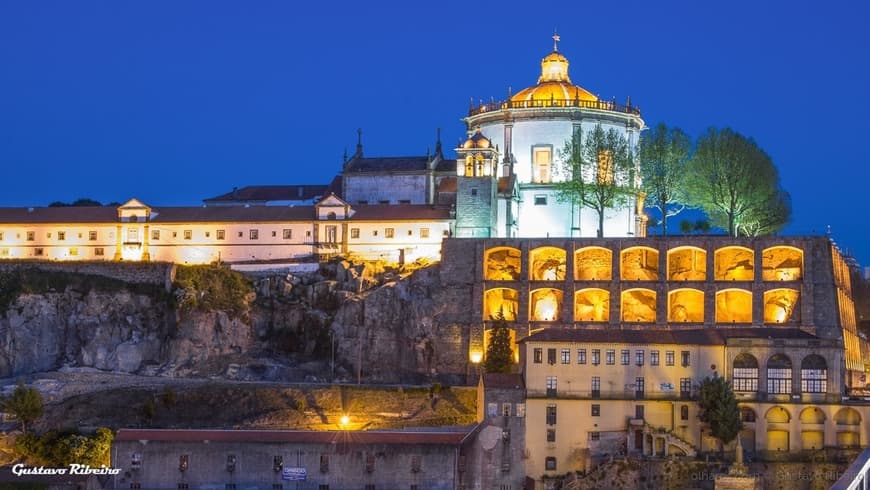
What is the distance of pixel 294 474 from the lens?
2447 inches

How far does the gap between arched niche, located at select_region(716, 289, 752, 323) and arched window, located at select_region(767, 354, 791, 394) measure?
1474 cm

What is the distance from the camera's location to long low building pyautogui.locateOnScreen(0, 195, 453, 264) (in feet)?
292

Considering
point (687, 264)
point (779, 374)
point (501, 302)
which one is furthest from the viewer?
point (687, 264)

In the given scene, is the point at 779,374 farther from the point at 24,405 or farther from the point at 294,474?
the point at 24,405

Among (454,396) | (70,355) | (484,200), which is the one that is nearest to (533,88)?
(484,200)

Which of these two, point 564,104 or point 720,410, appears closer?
point 720,410

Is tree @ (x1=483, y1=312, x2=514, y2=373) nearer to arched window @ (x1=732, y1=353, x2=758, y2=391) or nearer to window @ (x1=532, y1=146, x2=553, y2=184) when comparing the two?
arched window @ (x1=732, y1=353, x2=758, y2=391)

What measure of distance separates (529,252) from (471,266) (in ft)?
12.3

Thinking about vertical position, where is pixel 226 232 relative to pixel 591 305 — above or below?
above

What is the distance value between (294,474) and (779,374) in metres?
24.8

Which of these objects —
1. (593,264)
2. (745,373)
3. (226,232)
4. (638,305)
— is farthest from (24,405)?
(638,305)

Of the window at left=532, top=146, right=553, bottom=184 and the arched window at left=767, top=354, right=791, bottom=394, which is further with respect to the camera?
the window at left=532, top=146, right=553, bottom=184

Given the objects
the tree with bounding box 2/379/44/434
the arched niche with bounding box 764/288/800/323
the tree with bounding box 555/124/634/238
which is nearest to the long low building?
the tree with bounding box 555/124/634/238

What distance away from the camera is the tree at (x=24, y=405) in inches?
2694
